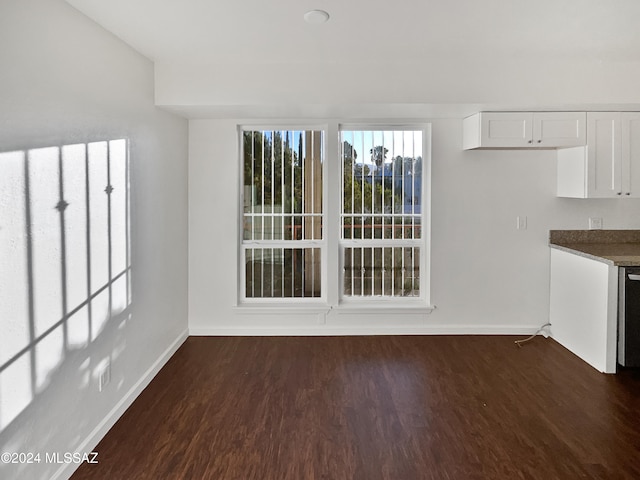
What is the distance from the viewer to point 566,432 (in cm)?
279

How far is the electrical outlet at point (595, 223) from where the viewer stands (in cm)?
459

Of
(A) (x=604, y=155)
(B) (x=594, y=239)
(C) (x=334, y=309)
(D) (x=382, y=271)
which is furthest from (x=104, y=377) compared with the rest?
(B) (x=594, y=239)

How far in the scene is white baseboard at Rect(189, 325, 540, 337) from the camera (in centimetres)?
471

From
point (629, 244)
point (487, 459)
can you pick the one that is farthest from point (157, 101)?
point (629, 244)

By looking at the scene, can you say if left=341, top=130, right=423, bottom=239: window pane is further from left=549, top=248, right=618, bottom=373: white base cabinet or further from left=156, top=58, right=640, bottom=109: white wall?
left=549, top=248, right=618, bottom=373: white base cabinet

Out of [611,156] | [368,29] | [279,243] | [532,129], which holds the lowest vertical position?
[279,243]

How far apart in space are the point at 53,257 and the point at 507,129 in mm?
3533

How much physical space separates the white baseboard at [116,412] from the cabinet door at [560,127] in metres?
3.59

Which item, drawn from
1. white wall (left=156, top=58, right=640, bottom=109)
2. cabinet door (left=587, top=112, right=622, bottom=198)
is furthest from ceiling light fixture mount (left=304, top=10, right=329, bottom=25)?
cabinet door (left=587, top=112, right=622, bottom=198)

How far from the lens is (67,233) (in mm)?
2373

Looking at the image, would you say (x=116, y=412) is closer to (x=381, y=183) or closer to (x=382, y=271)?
(x=382, y=271)

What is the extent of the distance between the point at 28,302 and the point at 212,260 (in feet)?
8.79

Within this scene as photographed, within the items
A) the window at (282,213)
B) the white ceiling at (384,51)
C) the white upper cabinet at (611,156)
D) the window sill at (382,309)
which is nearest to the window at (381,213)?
the window sill at (382,309)

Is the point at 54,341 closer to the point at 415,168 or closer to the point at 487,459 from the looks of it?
the point at 487,459
